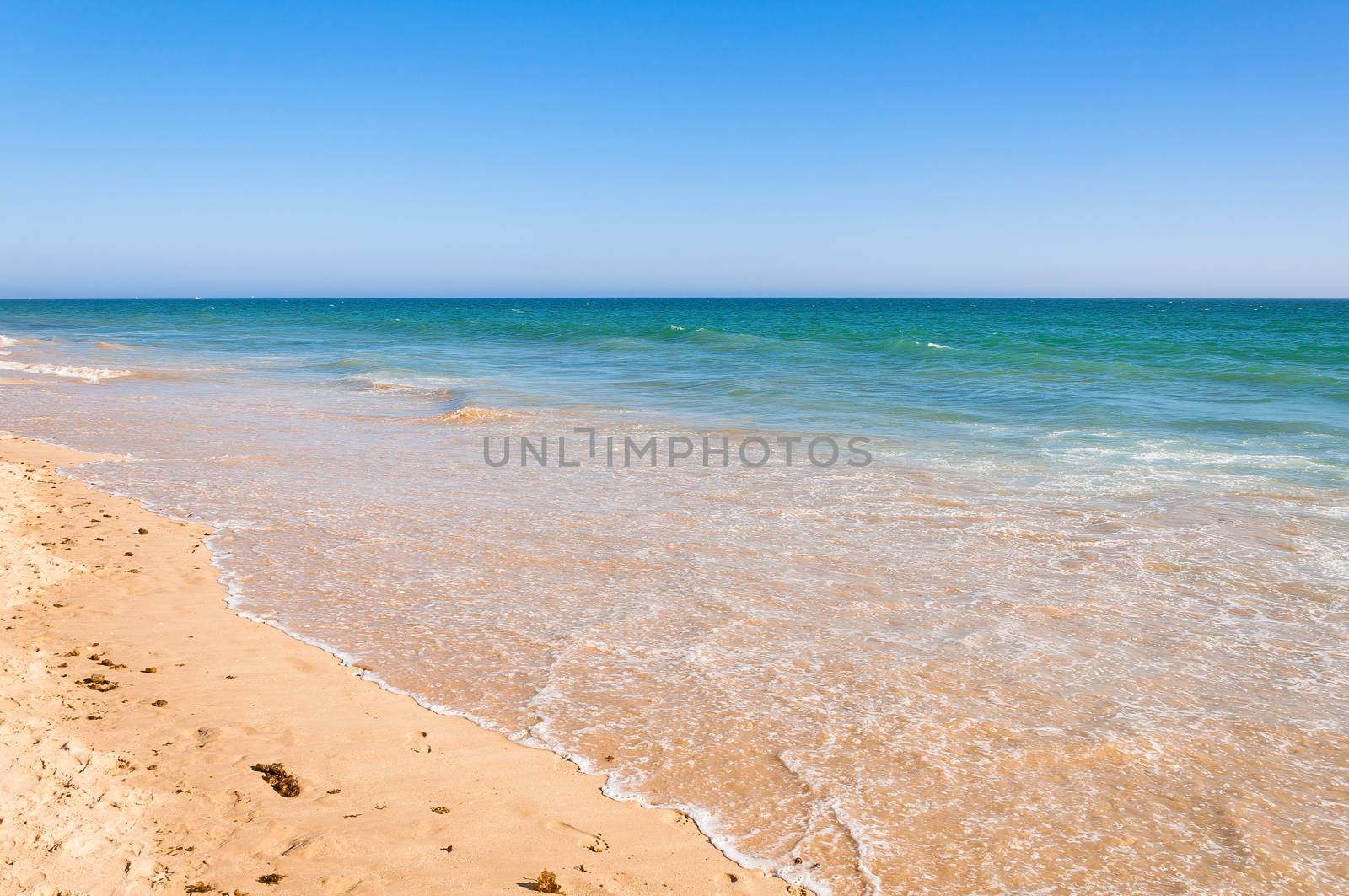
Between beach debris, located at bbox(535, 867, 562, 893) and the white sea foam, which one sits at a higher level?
the white sea foam

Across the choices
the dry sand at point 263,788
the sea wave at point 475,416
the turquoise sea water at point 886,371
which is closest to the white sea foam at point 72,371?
the turquoise sea water at point 886,371

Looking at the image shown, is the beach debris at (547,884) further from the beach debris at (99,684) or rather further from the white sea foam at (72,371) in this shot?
the white sea foam at (72,371)

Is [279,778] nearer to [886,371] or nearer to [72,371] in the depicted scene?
[72,371]

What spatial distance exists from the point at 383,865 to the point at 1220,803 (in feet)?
12.1

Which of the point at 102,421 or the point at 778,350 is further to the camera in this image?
the point at 778,350

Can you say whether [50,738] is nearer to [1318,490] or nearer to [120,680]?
[120,680]

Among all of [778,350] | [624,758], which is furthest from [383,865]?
[778,350]

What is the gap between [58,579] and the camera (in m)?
6.34

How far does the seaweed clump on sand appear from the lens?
379 centimetres

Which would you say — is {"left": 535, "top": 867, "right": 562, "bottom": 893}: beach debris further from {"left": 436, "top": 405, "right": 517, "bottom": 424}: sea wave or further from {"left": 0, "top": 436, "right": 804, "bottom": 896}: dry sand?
{"left": 436, "top": 405, "right": 517, "bottom": 424}: sea wave

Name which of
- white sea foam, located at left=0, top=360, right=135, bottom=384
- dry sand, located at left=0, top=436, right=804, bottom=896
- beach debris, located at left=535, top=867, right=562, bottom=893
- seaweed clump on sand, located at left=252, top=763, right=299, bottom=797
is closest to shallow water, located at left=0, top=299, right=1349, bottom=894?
dry sand, located at left=0, top=436, right=804, bottom=896

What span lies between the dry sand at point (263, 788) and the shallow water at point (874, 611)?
32 centimetres

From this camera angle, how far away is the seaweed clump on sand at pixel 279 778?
3.79 meters

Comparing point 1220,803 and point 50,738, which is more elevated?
point 50,738
